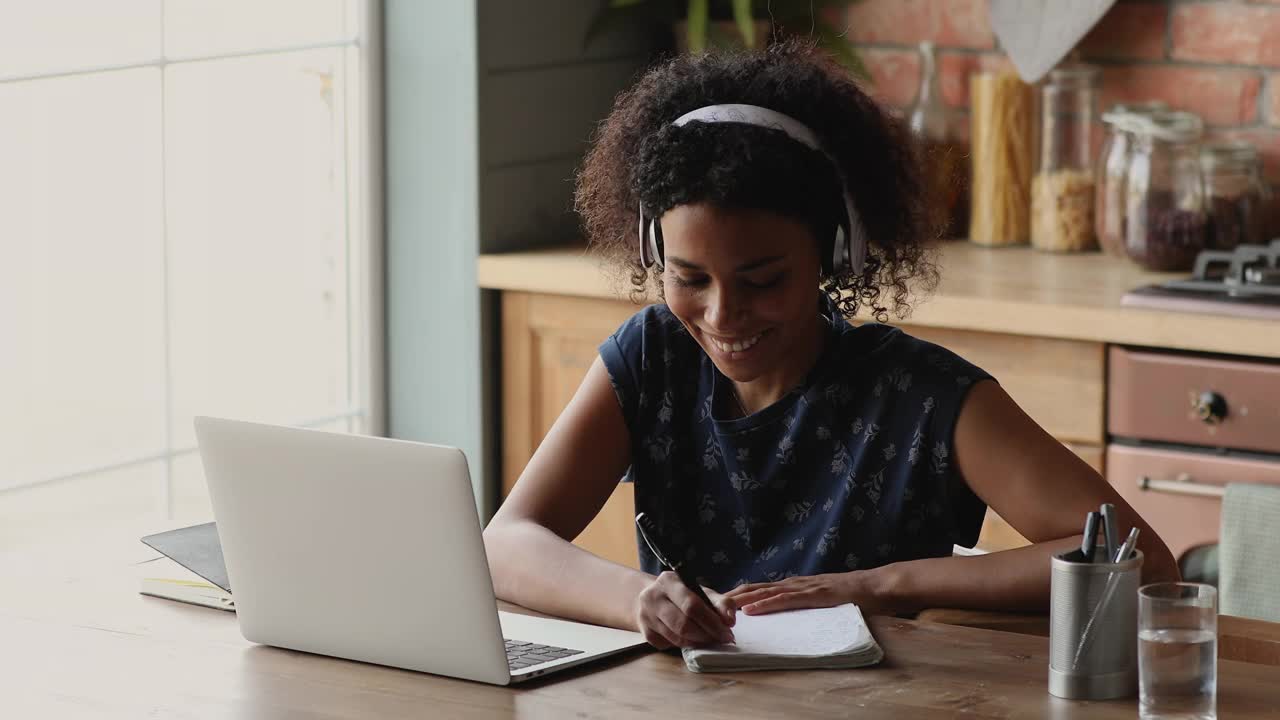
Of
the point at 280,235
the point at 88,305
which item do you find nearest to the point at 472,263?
the point at 280,235

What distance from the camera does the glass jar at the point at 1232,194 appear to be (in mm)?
3205

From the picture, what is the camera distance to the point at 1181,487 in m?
2.88

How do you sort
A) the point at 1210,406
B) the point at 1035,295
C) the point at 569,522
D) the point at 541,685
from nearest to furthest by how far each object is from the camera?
Result: the point at 541,685 → the point at 569,522 → the point at 1210,406 → the point at 1035,295

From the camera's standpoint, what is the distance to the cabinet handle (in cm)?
285

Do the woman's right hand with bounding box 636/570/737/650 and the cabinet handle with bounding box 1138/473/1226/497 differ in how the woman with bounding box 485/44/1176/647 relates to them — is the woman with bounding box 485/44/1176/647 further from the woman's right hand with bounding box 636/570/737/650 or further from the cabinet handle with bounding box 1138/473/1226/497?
the cabinet handle with bounding box 1138/473/1226/497

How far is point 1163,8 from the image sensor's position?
11.3ft

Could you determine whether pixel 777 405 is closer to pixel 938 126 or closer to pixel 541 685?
pixel 541 685

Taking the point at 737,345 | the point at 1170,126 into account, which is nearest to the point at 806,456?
the point at 737,345

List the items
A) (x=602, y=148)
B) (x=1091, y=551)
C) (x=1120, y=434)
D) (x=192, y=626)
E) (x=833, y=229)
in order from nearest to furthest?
(x=1091, y=551) < (x=192, y=626) < (x=833, y=229) < (x=602, y=148) < (x=1120, y=434)

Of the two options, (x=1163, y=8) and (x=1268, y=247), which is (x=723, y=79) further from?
(x=1163, y=8)

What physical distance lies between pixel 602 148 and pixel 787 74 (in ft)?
0.82

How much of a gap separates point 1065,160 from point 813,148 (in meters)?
1.72

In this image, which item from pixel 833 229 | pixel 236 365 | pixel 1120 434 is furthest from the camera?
pixel 236 365

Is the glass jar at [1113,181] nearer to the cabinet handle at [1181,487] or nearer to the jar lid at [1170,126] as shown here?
the jar lid at [1170,126]
